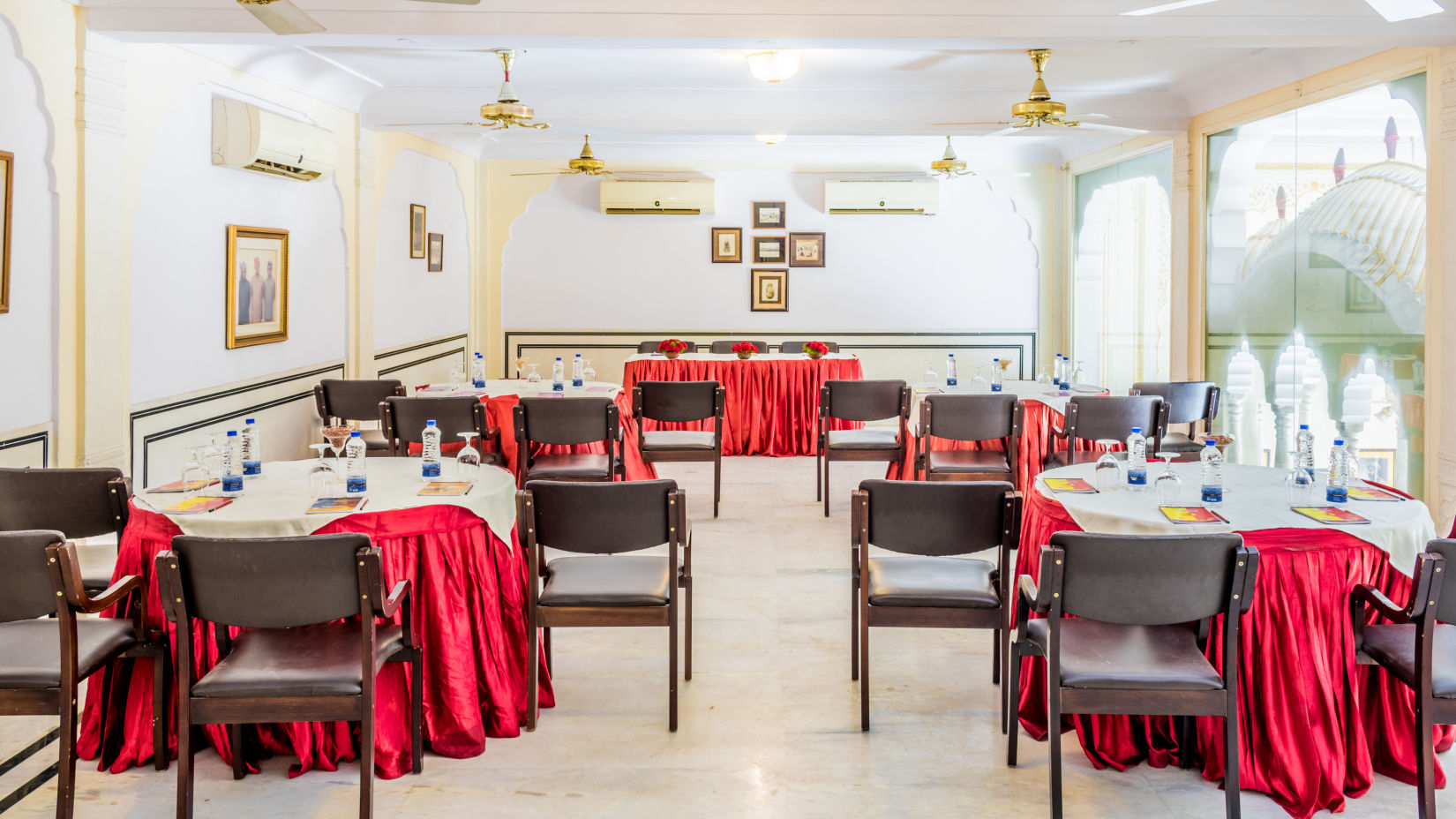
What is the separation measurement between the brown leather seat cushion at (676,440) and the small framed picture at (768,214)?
5.04 metres

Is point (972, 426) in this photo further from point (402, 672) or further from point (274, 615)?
point (274, 615)

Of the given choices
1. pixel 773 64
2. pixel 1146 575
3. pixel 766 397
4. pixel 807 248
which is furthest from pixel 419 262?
pixel 1146 575

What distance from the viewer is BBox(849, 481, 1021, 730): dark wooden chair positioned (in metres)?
3.20

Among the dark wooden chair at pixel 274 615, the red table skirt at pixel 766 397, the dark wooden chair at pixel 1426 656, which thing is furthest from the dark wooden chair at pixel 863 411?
the dark wooden chair at pixel 274 615

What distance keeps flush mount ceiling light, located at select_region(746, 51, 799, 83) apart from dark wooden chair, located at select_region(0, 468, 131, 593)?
4.17 meters

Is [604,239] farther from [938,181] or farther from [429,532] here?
[429,532]

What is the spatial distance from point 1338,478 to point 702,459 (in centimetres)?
378

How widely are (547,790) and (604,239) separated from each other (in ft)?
29.2

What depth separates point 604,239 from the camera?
1138 cm

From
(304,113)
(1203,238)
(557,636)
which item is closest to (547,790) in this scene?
(557,636)

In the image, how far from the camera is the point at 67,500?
337 cm

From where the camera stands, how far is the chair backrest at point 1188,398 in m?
6.12

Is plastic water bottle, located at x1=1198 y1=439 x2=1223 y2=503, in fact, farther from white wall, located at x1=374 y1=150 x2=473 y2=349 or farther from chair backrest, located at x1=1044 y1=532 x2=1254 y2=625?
white wall, located at x1=374 y1=150 x2=473 y2=349

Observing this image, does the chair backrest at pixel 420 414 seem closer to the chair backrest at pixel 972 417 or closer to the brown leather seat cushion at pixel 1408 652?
the chair backrest at pixel 972 417
